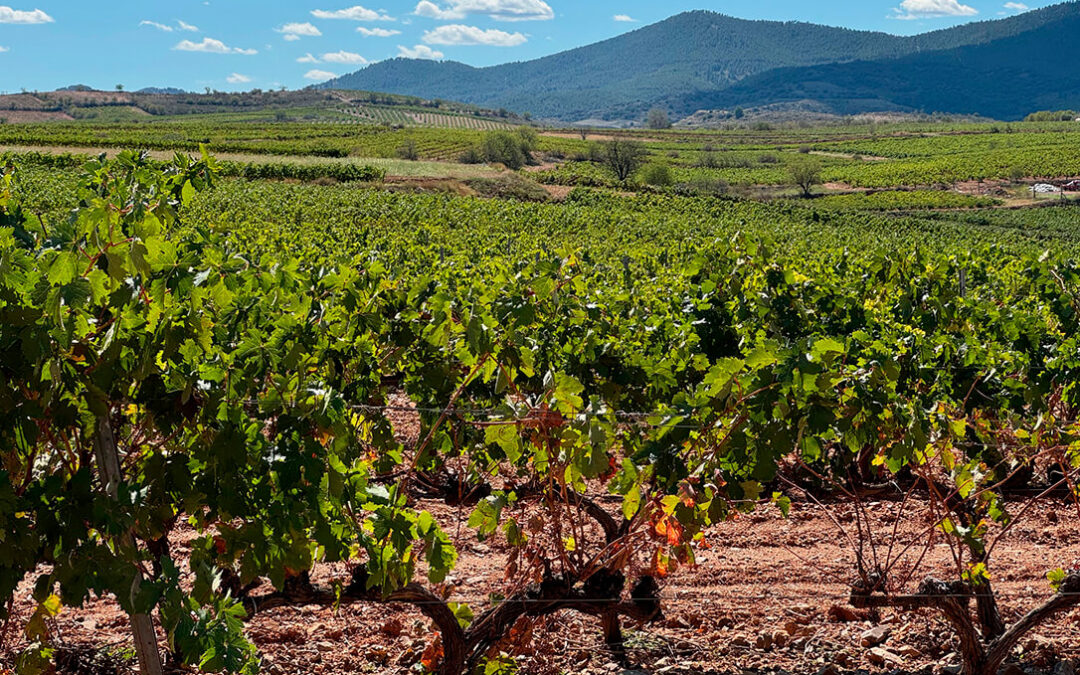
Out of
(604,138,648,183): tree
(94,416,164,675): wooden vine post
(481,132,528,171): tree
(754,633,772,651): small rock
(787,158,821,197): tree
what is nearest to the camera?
(94,416,164,675): wooden vine post

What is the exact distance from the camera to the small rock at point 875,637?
4336 mm

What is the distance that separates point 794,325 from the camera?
225 inches

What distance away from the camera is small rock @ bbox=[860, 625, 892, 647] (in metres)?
4.34

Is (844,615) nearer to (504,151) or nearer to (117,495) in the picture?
(117,495)

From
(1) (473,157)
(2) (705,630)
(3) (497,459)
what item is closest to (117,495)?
(3) (497,459)

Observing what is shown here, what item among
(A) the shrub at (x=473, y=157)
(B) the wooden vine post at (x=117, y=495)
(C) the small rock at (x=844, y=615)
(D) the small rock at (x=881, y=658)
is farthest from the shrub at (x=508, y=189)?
(B) the wooden vine post at (x=117, y=495)

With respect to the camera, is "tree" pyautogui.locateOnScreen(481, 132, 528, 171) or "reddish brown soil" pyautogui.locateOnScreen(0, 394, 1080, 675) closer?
"reddish brown soil" pyautogui.locateOnScreen(0, 394, 1080, 675)

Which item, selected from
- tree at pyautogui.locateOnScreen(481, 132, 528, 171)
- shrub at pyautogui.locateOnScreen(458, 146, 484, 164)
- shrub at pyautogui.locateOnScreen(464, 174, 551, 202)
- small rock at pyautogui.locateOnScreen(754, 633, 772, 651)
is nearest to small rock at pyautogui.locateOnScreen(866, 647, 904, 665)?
small rock at pyautogui.locateOnScreen(754, 633, 772, 651)

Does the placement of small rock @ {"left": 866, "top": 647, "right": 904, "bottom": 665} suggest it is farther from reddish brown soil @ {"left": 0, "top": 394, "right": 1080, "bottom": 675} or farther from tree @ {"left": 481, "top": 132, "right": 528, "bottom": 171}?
tree @ {"left": 481, "top": 132, "right": 528, "bottom": 171}

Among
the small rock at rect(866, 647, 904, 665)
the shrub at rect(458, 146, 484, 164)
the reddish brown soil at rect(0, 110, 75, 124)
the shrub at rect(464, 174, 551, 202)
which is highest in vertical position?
the reddish brown soil at rect(0, 110, 75, 124)

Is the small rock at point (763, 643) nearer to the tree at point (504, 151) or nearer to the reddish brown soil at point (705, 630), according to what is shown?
the reddish brown soil at point (705, 630)

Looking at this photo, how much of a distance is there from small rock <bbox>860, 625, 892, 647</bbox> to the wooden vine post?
124 inches

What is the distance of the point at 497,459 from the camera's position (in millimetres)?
4652

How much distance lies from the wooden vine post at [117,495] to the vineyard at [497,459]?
12 millimetres
